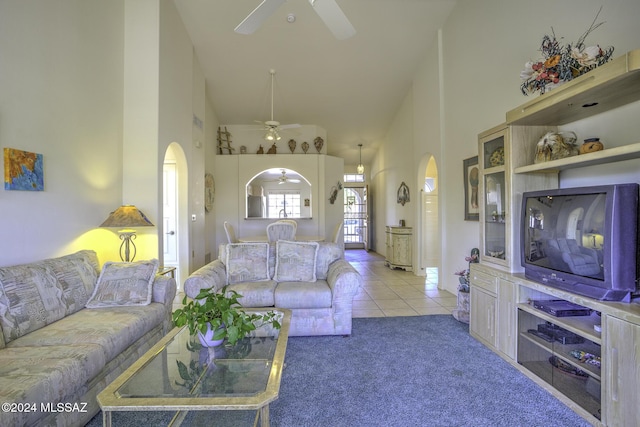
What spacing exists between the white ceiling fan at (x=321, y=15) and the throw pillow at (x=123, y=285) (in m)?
2.33

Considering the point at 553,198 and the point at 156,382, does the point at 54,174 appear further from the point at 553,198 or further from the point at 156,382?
the point at 553,198

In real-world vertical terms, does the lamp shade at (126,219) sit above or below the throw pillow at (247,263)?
above

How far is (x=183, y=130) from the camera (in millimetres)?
4660

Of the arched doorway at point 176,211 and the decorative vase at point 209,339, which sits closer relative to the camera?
the decorative vase at point 209,339

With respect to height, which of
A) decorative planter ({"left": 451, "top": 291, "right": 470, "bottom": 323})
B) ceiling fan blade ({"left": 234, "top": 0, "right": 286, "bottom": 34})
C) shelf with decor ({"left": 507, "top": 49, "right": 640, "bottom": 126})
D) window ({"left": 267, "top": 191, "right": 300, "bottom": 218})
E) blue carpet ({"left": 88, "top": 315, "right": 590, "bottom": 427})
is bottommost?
blue carpet ({"left": 88, "top": 315, "right": 590, "bottom": 427})

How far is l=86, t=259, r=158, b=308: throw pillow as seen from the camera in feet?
8.18

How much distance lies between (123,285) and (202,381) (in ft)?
5.04

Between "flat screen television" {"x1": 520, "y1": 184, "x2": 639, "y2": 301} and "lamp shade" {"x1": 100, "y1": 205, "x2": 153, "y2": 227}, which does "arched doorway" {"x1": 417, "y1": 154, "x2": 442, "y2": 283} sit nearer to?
"flat screen television" {"x1": 520, "y1": 184, "x2": 639, "y2": 301}

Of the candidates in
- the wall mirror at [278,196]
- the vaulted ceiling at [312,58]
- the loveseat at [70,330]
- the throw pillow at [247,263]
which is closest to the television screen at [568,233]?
the throw pillow at [247,263]

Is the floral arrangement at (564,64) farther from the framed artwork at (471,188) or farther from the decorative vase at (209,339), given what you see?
the decorative vase at (209,339)

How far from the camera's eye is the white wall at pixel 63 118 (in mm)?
2281

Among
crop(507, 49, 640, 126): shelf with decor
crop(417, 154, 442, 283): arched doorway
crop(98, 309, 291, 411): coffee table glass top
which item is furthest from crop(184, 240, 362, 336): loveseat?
crop(417, 154, 442, 283): arched doorway

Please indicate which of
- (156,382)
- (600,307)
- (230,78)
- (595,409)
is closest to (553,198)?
(600,307)

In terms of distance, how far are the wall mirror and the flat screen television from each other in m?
5.12
